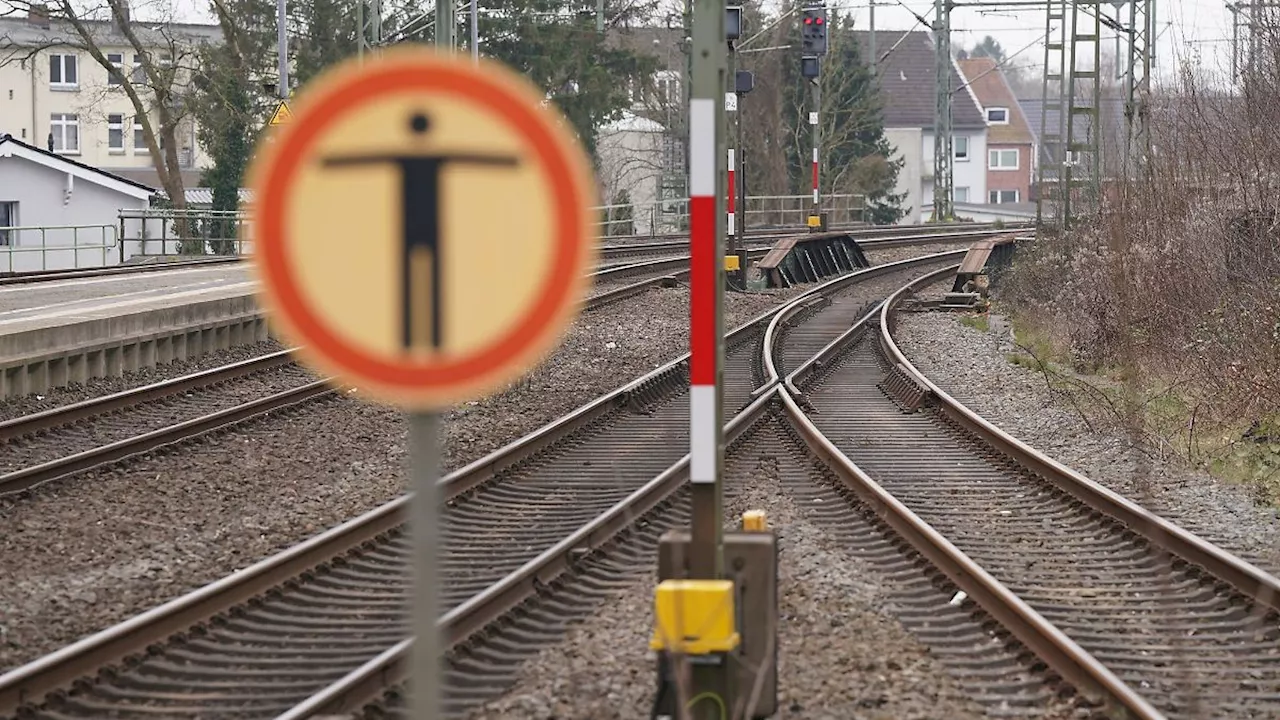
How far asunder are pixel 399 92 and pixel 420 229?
0.77ft

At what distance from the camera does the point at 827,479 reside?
37.3 feet

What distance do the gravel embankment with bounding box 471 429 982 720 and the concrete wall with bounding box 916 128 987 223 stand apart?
262 feet

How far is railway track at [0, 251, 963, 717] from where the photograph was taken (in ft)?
20.6

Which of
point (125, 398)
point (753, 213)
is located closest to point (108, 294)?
point (125, 398)

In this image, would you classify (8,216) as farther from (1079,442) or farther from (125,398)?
(1079,442)

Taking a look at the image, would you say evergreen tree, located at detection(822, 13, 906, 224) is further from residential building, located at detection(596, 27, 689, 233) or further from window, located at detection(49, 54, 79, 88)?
window, located at detection(49, 54, 79, 88)

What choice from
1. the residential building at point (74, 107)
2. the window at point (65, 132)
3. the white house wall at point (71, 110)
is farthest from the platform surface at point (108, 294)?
the window at point (65, 132)

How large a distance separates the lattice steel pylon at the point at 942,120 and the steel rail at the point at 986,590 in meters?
38.6

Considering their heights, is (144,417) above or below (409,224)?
below

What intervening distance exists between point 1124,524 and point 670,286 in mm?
18468

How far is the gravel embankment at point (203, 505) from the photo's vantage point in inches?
317

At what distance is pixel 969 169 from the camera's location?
95.4 metres

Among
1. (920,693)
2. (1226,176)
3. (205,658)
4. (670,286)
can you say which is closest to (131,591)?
(205,658)

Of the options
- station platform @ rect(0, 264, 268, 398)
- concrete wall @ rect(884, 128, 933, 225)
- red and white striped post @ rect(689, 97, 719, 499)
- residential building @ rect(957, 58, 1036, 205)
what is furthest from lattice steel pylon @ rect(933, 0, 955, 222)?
residential building @ rect(957, 58, 1036, 205)
